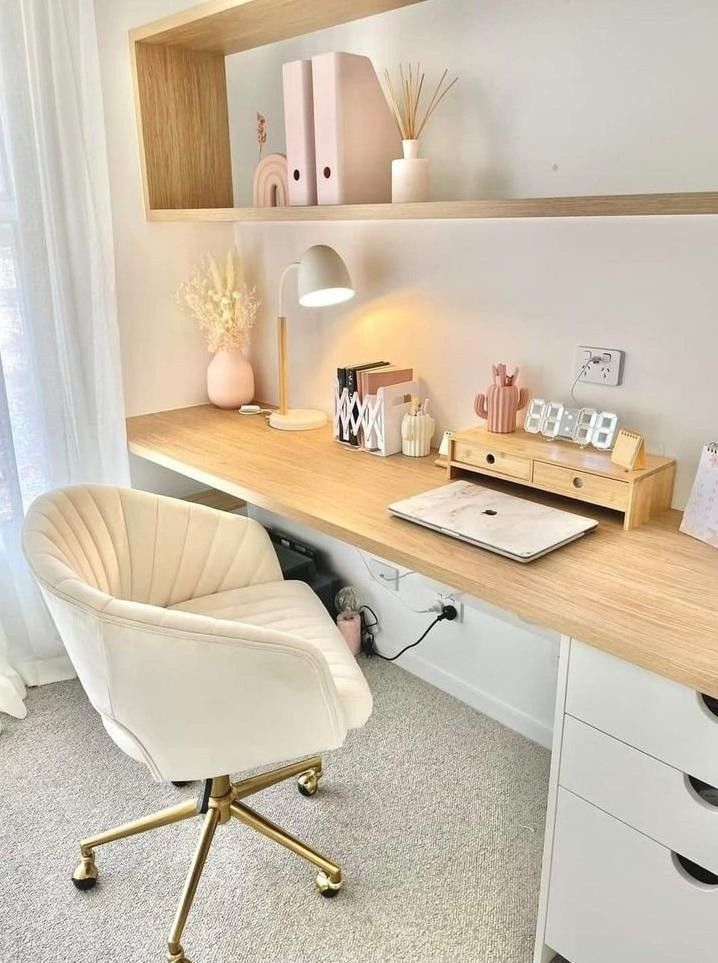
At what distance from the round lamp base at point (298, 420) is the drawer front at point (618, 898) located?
1.28 meters

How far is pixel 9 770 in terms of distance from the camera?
2.10 m

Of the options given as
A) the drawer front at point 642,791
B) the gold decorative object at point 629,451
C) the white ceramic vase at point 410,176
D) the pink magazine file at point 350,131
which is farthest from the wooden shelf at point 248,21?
the drawer front at point 642,791

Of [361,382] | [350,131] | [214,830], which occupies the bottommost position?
[214,830]

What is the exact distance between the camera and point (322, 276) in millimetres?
2004

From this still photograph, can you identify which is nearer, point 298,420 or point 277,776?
point 277,776

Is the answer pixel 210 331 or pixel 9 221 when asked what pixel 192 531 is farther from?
pixel 9 221

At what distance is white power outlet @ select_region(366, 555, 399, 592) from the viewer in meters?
2.44

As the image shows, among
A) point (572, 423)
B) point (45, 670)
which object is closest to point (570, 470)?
point (572, 423)

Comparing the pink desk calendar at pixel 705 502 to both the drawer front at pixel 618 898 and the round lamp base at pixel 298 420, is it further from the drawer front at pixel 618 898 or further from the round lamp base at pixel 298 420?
the round lamp base at pixel 298 420

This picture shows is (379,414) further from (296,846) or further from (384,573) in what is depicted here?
(296,846)

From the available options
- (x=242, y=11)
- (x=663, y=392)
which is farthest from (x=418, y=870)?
(x=242, y=11)

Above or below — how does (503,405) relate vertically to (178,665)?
above

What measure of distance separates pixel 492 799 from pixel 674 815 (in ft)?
2.76

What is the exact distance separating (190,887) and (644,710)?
0.98m
